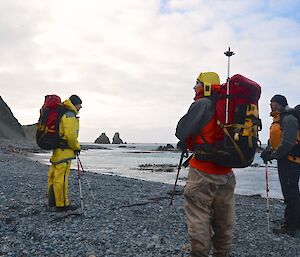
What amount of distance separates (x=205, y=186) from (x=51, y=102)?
5.38 metres

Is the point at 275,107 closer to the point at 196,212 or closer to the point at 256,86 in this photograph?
the point at 256,86

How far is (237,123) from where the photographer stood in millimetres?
4902

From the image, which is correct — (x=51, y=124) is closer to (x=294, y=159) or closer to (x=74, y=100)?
(x=74, y=100)

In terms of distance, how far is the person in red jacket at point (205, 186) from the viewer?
4949mm

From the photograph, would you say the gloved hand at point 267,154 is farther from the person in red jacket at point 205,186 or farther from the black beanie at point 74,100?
the black beanie at point 74,100

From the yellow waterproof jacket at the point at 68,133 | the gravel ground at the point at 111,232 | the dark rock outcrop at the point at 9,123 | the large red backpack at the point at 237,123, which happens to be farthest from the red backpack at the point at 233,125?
the dark rock outcrop at the point at 9,123

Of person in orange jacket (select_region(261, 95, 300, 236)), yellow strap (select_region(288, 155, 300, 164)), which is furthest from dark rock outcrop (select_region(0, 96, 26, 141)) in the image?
yellow strap (select_region(288, 155, 300, 164))

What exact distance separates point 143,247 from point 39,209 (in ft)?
12.2

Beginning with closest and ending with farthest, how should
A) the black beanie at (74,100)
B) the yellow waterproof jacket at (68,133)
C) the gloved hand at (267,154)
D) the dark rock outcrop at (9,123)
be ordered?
the gloved hand at (267,154), the yellow waterproof jacket at (68,133), the black beanie at (74,100), the dark rock outcrop at (9,123)

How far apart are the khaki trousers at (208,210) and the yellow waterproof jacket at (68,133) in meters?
4.61

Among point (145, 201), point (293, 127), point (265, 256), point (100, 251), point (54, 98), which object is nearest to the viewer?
point (100, 251)

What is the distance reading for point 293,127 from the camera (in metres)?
7.73

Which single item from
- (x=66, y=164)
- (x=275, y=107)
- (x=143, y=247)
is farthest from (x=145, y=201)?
(x=275, y=107)

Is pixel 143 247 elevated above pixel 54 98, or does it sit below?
below
